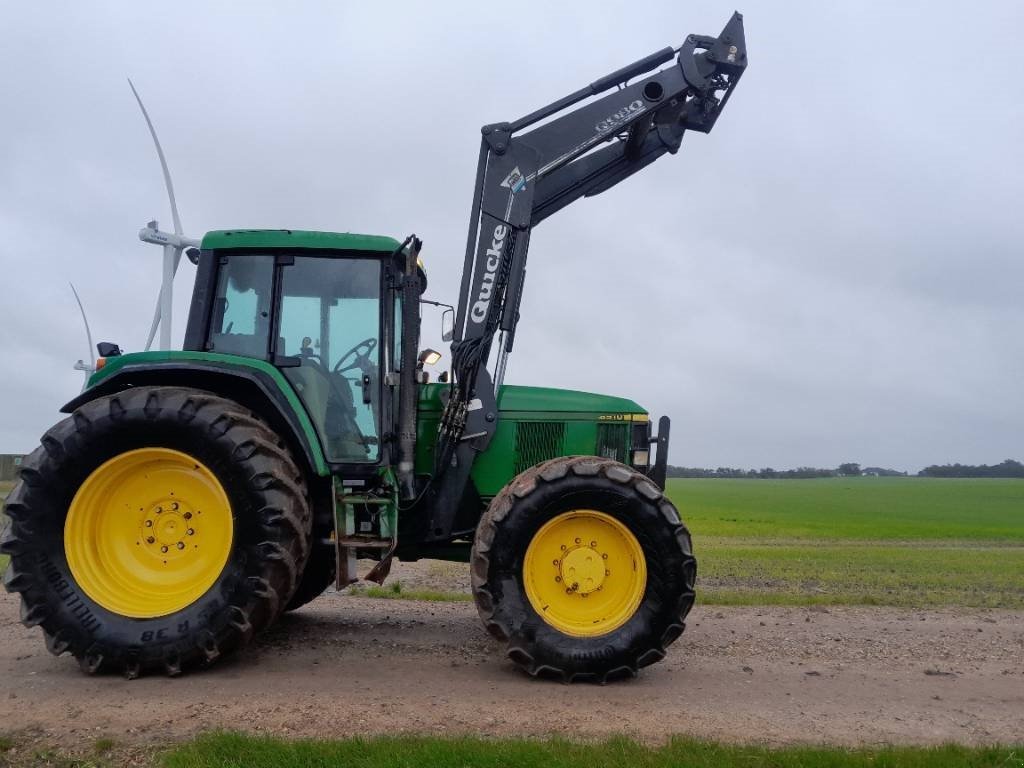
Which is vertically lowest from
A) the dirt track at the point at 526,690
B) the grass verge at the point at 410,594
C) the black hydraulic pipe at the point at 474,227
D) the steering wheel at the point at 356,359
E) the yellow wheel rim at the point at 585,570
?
the dirt track at the point at 526,690

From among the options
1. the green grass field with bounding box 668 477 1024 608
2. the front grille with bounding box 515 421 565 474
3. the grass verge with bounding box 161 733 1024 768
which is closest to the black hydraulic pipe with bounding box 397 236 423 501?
the front grille with bounding box 515 421 565 474

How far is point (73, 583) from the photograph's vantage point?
18.1ft

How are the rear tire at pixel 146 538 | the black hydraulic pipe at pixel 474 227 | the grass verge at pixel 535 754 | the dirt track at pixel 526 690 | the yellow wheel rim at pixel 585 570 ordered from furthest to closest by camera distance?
the black hydraulic pipe at pixel 474 227 → the yellow wheel rim at pixel 585 570 → the rear tire at pixel 146 538 → the dirt track at pixel 526 690 → the grass verge at pixel 535 754

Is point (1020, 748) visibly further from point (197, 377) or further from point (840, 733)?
point (197, 377)

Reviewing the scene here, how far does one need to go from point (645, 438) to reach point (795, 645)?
220 cm

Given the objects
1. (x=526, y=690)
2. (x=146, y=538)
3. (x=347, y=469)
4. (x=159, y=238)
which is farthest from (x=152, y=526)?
(x=159, y=238)

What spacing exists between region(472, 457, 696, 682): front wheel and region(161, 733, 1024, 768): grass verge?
1310mm

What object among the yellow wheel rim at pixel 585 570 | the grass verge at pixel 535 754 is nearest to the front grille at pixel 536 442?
the yellow wheel rim at pixel 585 570

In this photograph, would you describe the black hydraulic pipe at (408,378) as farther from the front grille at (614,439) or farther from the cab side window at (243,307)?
the front grille at (614,439)

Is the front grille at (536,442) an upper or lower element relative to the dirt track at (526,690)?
upper

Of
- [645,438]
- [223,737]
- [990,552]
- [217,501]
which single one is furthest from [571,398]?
[990,552]

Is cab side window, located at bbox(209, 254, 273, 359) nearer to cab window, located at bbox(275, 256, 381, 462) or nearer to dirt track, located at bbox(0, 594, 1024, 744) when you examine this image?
cab window, located at bbox(275, 256, 381, 462)

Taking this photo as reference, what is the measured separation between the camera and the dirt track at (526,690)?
15.2 feet

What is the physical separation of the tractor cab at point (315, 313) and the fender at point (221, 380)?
257 millimetres
